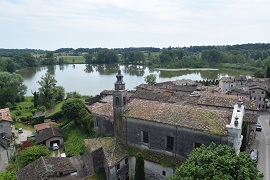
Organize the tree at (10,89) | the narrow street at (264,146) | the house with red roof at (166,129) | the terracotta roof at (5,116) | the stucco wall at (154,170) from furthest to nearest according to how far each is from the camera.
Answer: the tree at (10,89) → the terracotta roof at (5,116) → the narrow street at (264,146) → the stucco wall at (154,170) → the house with red roof at (166,129)

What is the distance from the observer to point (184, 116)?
2208 centimetres

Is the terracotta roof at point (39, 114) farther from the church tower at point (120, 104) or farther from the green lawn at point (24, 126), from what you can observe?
the church tower at point (120, 104)

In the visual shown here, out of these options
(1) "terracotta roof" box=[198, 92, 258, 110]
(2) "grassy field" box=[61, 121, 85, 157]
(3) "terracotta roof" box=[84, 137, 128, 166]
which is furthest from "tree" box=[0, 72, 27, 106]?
(1) "terracotta roof" box=[198, 92, 258, 110]

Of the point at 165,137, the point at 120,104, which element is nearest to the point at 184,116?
the point at 165,137

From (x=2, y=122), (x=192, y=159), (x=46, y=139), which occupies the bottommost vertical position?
(x=46, y=139)

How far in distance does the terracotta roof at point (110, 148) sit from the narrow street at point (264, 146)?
14.9 metres

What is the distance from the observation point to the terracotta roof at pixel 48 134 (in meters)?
36.9

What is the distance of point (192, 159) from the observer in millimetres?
14508

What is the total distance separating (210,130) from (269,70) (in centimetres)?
6469

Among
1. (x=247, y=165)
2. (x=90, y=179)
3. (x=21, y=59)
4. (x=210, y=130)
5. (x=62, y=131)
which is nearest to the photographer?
(x=247, y=165)

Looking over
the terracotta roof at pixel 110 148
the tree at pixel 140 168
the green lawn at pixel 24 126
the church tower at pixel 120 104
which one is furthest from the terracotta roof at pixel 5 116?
the tree at pixel 140 168

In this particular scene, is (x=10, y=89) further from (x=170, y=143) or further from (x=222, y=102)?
(x=170, y=143)

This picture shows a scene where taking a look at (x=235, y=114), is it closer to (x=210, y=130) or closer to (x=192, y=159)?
(x=210, y=130)

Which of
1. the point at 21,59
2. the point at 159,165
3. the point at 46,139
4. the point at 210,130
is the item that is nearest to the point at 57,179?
the point at 159,165
